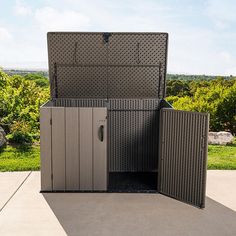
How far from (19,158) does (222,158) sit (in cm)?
415

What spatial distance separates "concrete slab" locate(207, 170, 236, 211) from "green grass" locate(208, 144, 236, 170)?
11.5 inches

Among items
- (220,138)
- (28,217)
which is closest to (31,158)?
(28,217)

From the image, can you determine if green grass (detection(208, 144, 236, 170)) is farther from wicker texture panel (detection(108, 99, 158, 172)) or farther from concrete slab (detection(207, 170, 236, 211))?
wicker texture panel (detection(108, 99, 158, 172))

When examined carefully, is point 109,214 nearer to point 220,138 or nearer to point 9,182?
point 9,182

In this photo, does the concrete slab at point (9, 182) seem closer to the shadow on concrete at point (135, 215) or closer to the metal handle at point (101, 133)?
the shadow on concrete at point (135, 215)

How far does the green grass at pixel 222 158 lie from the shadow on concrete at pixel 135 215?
1.94 m

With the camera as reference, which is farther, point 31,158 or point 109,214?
point 31,158

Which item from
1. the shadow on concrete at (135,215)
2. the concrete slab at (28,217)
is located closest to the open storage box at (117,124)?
the shadow on concrete at (135,215)

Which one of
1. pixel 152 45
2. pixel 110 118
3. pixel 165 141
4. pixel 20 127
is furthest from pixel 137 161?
pixel 20 127

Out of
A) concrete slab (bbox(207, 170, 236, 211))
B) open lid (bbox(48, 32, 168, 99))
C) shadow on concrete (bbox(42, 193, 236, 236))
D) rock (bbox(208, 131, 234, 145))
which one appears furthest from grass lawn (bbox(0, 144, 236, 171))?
shadow on concrete (bbox(42, 193, 236, 236))

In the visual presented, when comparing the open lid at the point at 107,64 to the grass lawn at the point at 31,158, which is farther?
the grass lawn at the point at 31,158

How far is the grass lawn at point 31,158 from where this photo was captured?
6852mm

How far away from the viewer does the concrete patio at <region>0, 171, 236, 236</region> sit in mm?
4239

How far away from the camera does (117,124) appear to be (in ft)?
21.9
